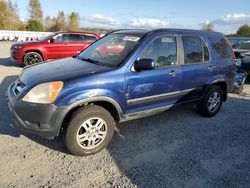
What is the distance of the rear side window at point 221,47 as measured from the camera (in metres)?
5.28

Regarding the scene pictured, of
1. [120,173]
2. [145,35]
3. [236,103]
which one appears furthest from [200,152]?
[236,103]

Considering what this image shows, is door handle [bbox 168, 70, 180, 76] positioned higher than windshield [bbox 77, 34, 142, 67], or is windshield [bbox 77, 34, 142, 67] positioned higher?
windshield [bbox 77, 34, 142, 67]

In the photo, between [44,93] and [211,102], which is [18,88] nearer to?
[44,93]

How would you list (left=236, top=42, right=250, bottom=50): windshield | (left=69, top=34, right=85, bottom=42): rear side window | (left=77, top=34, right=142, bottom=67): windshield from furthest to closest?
(left=236, top=42, right=250, bottom=50): windshield, (left=69, top=34, right=85, bottom=42): rear side window, (left=77, top=34, right=142, bottom=67): windshield

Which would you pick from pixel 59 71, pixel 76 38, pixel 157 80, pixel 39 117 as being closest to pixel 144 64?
pixel 157 80

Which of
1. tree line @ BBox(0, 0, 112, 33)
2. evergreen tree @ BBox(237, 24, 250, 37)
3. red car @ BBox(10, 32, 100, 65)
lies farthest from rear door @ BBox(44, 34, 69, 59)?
evergreen tree @ BBox(237, 24, 250, 37)

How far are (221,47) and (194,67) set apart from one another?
1.14 metres

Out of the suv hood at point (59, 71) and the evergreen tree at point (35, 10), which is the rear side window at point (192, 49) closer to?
the suv hood at point (59, 71)

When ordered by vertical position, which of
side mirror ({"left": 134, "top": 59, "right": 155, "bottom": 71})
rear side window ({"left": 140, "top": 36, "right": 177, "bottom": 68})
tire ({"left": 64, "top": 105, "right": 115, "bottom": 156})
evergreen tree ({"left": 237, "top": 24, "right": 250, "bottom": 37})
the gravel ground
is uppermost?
evergreen tree ({"left": 237, "top": 24, "right": 250, "bottom": 37})

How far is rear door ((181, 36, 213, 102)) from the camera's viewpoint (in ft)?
15.3

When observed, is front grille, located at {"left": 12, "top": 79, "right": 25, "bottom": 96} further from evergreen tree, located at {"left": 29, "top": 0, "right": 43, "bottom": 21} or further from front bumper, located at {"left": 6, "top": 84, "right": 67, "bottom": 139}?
evergreen tree, located at {"left": 29, "top": 0, "right": 43, "bottom": 21}

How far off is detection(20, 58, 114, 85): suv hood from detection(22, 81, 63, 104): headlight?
0.09 meters

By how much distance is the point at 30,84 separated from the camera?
3.45 m

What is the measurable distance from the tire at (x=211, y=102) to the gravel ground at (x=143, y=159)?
1.46ft
